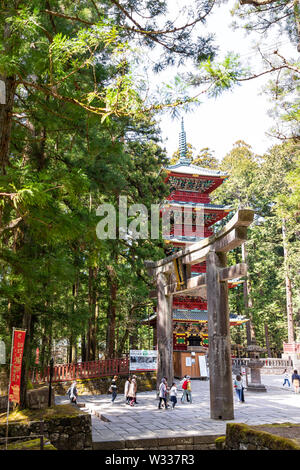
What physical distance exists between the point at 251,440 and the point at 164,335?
29.5 ft

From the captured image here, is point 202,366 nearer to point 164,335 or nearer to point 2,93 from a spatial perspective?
point 164,335

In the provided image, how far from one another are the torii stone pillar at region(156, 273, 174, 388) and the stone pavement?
1.14 m

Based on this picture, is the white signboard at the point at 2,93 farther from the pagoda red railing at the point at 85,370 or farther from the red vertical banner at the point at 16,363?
the pagoda red railing at the point at 85,370

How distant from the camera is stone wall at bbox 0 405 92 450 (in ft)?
23.4

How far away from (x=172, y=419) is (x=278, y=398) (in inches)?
261

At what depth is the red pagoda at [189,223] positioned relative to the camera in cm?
2308

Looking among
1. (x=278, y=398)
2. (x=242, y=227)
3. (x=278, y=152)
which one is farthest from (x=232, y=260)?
(x=242, y=227)

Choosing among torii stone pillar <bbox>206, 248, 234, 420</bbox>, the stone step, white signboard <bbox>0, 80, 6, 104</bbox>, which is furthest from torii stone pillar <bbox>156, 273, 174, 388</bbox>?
white signboard <bbox>0, 80, 6, 104</bbox>

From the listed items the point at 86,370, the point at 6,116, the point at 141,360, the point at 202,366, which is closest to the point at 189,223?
the point at 202,366

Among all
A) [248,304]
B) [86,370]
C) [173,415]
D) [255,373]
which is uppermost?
[248,304]

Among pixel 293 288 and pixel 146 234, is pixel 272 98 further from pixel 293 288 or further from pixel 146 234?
pixel 293 288

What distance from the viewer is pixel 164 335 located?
14164mm

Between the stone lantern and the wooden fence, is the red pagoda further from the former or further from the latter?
the wooden fence

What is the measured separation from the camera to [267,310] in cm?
3391
